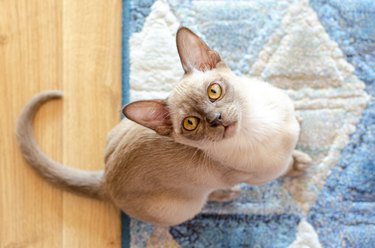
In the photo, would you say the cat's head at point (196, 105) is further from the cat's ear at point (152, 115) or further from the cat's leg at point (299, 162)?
the cat's leg at point (299, 162)

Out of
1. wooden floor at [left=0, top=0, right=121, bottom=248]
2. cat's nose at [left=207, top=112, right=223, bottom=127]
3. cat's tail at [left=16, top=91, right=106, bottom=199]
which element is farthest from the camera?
wooden floor at [left=0, top=0, right=121, bottom=248]

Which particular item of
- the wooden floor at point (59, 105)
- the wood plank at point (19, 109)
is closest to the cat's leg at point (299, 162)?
the wooden floor at point (59, 105)

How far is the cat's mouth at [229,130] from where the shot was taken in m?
1.13

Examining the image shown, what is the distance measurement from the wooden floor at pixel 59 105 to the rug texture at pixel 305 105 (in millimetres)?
139

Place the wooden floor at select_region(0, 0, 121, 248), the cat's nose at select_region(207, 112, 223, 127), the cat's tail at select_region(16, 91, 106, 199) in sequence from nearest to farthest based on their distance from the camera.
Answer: the cat's nose at select_region(207, 112, 223, 127) < the cat's tail at select_region(16, 91, 106, 199) < the wooden floor at select_region(0, 0, 121, 248)

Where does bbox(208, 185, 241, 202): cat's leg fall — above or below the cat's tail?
below

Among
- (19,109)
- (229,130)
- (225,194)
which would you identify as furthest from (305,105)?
(19,109)

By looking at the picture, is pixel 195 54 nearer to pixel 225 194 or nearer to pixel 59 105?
pixel 225 194

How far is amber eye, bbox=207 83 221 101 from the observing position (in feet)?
3.72

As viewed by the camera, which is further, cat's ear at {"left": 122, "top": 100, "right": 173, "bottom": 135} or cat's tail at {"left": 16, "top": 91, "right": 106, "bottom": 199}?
cat's tail at {"left": 16, "top": 91, "right": 106, "bottom": 199}

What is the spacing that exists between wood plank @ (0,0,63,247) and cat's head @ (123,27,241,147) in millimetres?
688

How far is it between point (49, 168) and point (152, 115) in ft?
1.92

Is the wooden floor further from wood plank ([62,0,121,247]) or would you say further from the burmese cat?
the burmese cat

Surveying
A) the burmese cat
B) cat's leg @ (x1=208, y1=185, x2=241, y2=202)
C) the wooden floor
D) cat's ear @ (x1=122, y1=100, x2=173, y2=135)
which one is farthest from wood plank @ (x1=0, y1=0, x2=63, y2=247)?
cat's ear @ (x1=122, y1=100, x2=173, y2=135)
